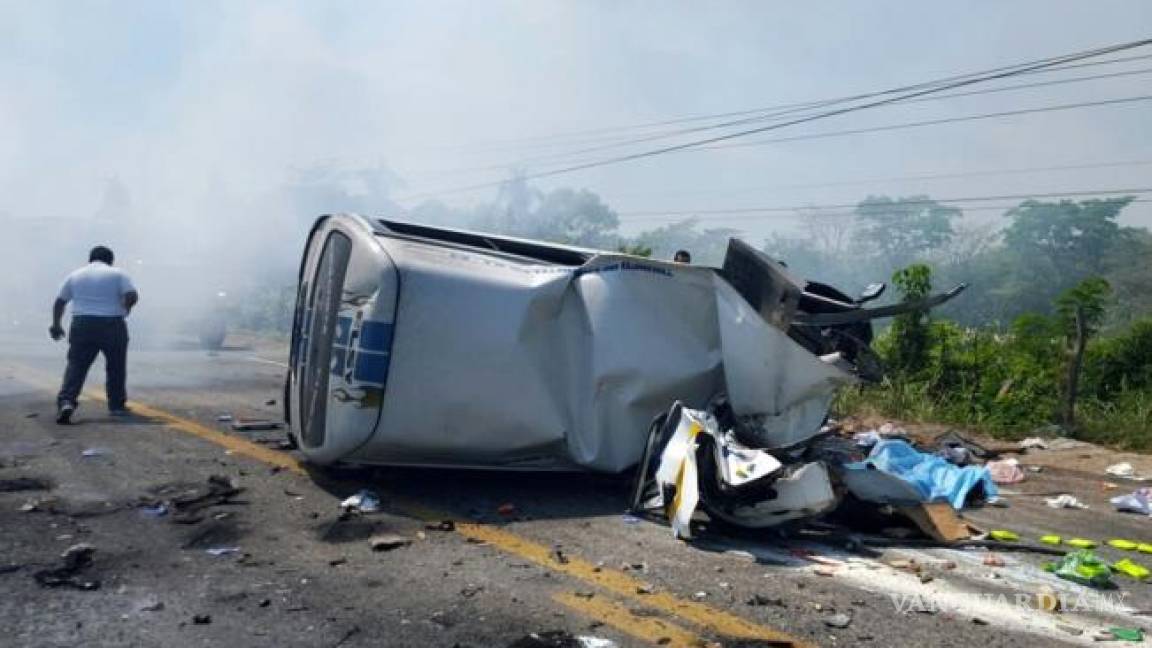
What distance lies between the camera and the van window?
5.25m

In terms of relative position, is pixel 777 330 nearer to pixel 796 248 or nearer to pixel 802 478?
pixel 802 478

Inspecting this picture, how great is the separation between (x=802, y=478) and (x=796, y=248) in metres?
64.2

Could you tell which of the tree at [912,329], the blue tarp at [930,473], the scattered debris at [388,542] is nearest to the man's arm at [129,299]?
the scattered debris at [388,542]

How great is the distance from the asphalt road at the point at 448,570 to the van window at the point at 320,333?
0.38 metres

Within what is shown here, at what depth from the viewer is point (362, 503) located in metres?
4.81

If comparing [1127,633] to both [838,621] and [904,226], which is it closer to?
[838,621]

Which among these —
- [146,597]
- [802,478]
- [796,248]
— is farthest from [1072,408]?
[796,248]

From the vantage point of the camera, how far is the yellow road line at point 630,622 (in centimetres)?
316

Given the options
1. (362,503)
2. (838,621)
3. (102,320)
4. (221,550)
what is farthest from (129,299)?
(838,621)

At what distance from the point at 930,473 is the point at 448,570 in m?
3.44

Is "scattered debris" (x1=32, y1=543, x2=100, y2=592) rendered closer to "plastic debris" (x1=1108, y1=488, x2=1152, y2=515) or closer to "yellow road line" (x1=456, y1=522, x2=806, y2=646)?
"yellow road line" (x1=456, y1=522, x2=806, y2=646)

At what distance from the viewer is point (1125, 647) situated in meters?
3.24

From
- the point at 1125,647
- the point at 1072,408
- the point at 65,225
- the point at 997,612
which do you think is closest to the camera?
the point at 1125,647

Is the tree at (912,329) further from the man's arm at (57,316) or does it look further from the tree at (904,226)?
the tree at (904,226)
